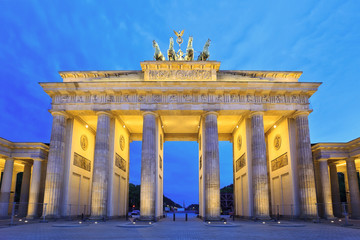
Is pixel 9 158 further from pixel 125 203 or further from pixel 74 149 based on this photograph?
pixel 125 203

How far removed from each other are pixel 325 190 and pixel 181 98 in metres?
17.0

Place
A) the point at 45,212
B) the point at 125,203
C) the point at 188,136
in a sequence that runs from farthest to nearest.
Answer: the point at 188,136
the point at 125,203
the point at 45,212

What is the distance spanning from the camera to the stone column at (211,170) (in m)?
27.1

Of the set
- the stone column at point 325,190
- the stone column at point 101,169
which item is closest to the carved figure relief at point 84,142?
the stone column at point 101,169

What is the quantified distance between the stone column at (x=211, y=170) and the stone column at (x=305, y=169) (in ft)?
26.3

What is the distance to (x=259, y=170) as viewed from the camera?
28.1 m

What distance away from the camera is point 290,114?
30.6 metres

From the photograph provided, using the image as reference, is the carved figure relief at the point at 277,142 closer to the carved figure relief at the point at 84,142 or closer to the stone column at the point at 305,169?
the stone column at the point at 305,169

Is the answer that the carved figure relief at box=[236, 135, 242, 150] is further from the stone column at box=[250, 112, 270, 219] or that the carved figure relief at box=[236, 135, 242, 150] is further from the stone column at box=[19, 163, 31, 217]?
the stone column at box=[19, 163, 31, 217]

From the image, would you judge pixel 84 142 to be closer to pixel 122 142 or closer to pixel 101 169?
pixel 122 142

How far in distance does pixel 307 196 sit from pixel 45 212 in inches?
946

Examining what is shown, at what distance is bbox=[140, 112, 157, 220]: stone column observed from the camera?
89.0 ft

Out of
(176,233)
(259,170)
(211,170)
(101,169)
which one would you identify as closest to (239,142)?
(259,170)

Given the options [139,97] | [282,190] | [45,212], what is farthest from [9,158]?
[282,190]
